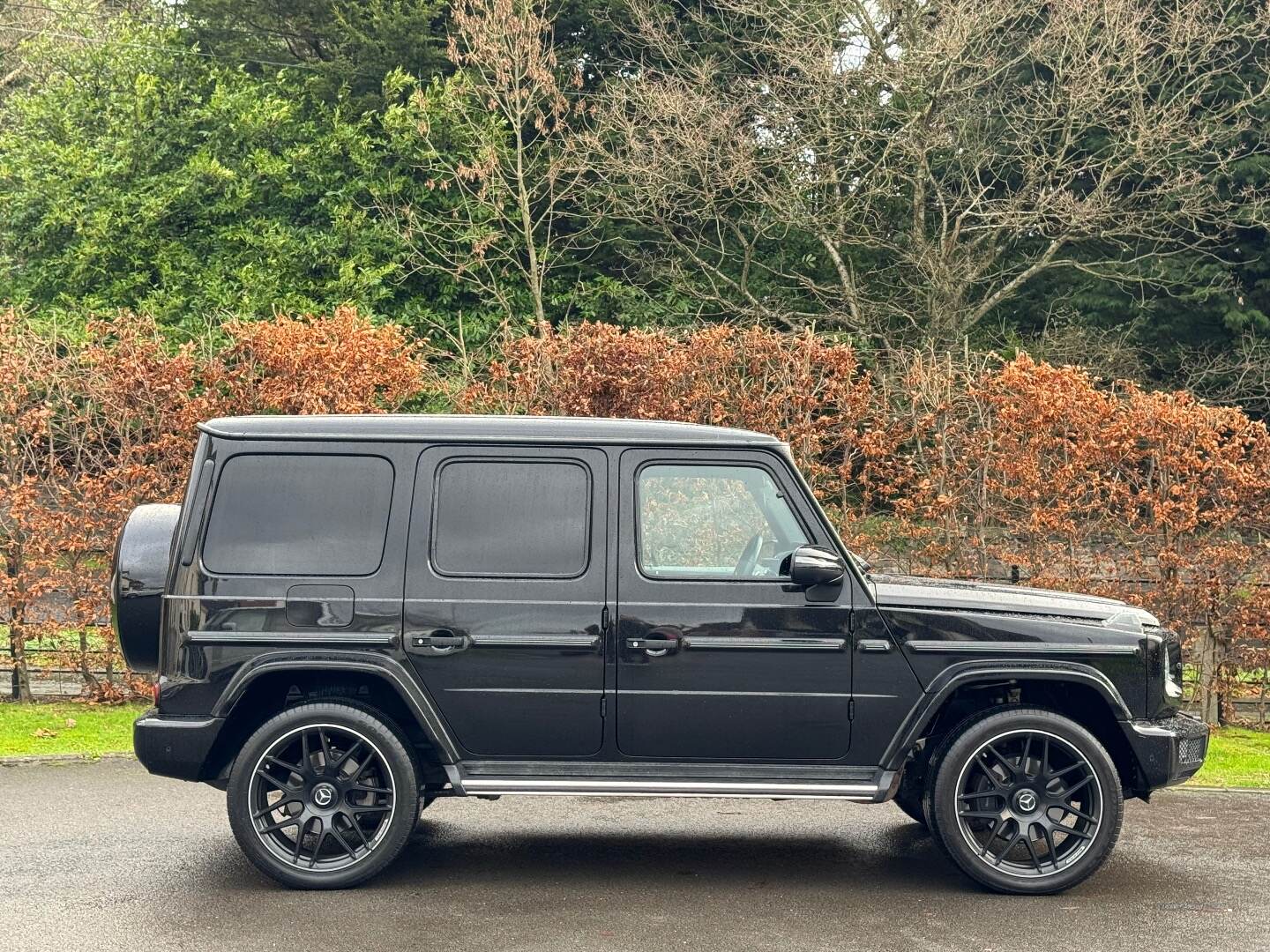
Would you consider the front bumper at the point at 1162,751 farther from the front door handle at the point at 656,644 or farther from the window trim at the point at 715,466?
the front door handle at the point at 656,644

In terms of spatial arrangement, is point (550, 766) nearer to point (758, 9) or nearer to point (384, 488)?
point (384, 488)

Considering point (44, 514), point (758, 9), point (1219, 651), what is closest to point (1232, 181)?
point (758, 9)

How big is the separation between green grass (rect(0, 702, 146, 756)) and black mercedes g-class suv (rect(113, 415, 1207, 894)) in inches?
142

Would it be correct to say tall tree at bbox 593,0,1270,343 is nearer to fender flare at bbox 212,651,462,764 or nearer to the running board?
the running board

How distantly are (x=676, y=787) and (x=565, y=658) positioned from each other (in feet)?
2.45

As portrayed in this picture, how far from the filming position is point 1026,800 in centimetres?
665

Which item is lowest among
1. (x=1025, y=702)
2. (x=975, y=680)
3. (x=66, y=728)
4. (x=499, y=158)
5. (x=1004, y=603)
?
(x=66, y=728)

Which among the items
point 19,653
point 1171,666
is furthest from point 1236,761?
point 19,653

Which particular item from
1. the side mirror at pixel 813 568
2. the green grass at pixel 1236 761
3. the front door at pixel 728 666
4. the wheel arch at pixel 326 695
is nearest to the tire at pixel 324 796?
the wheel arch at pixel 326 695

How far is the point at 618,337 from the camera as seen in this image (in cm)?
1190

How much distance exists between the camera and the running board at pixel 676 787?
6523mm

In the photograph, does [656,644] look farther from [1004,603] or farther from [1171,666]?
[1171,666]

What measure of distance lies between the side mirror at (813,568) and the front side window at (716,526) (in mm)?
139

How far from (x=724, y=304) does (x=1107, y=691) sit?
68.4ft
